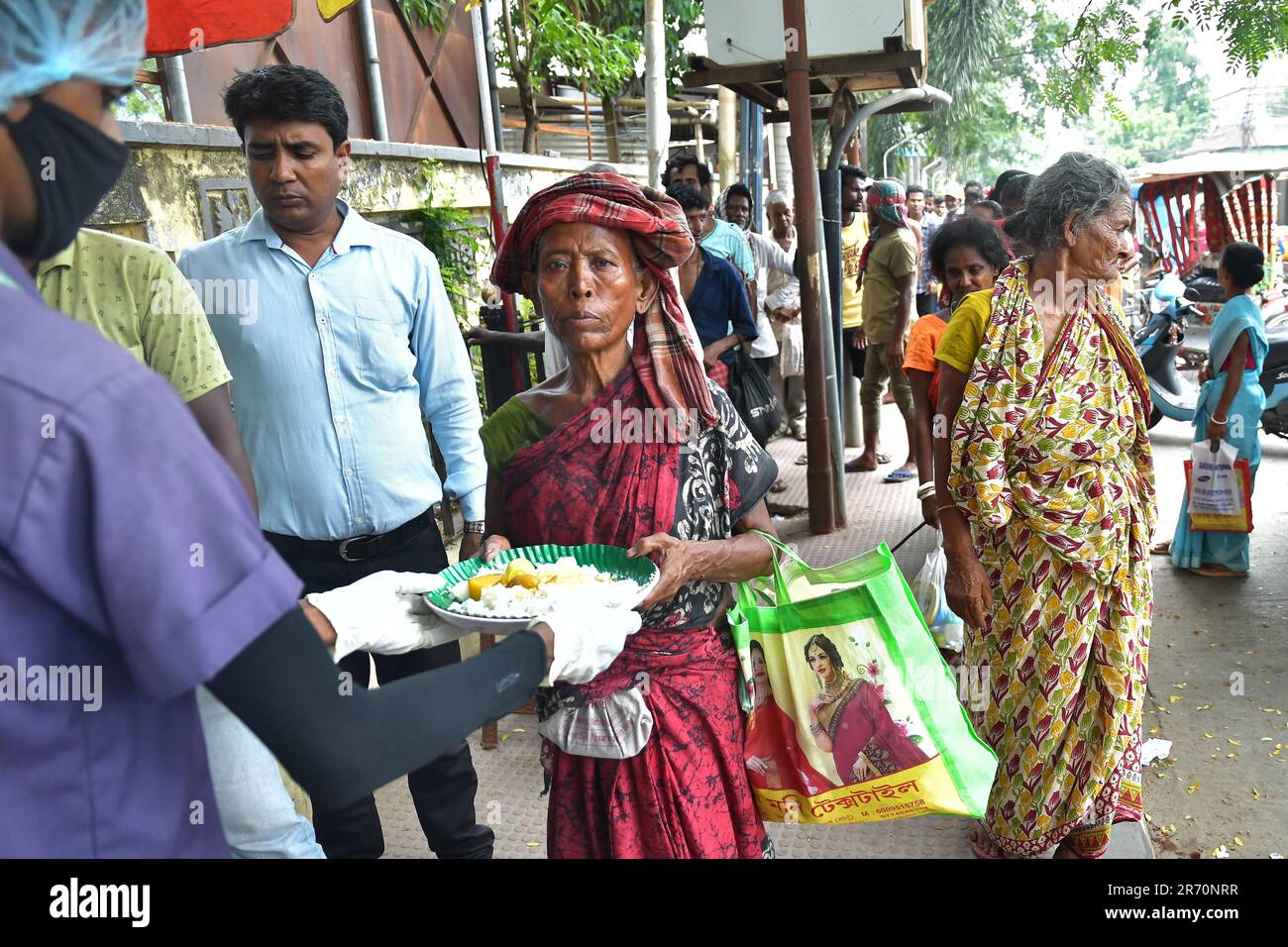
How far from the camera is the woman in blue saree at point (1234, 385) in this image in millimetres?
5078

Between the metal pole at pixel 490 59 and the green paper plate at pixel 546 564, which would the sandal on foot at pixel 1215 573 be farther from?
the metal pole at pixel 490 59

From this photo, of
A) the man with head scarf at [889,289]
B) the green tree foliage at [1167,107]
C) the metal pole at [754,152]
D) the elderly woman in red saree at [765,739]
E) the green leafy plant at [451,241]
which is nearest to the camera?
the elderly woman in red saree at [765,739]

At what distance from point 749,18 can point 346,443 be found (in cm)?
411

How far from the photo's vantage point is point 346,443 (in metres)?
2.64

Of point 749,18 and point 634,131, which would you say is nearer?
point 749,18

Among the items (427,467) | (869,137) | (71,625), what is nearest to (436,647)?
(427,467)

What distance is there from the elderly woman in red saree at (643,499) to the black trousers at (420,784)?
0.74m

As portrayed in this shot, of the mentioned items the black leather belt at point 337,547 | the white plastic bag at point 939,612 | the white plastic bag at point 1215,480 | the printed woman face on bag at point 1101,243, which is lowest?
the white plastic bag at point 939,612

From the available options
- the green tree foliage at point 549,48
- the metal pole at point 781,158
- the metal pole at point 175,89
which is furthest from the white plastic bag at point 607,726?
the metal pole at point 781,158

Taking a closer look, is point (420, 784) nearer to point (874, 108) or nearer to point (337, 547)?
point (337, 547)

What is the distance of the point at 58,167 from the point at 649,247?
1288 mm

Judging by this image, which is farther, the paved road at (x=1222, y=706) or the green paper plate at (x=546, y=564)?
the paved road at (x=1222, y=706)

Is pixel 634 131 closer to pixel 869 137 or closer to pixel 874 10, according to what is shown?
pixel 874 10
